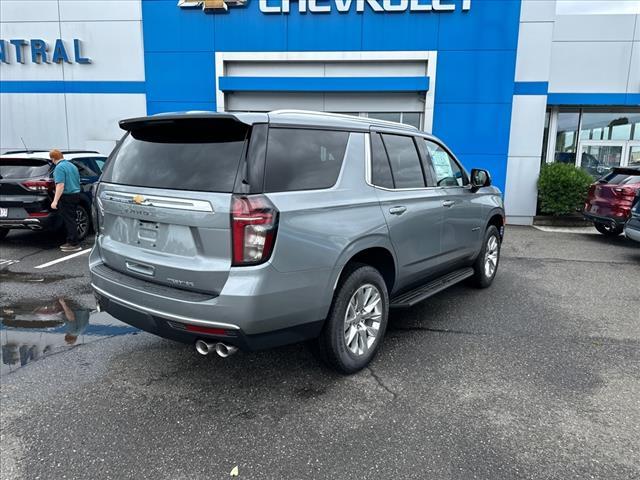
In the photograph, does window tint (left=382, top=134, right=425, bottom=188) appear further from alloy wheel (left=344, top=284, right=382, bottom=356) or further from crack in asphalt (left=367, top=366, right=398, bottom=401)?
crack in asphalt (left=367, top=366, right=398, bottom=401)

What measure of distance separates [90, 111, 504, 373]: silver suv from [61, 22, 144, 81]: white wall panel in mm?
11131

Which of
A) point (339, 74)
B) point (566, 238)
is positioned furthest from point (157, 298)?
point (339, 74)

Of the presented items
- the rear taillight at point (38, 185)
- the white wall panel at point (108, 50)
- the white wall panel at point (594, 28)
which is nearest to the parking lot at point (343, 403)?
the rear taillight at point (38, 185)

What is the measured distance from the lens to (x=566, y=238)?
10.5 m

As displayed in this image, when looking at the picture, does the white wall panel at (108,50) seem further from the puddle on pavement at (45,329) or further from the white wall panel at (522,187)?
the white wall panel at (522,187)

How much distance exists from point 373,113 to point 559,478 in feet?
37.8

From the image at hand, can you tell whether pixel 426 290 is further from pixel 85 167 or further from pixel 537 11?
pixel 537 11

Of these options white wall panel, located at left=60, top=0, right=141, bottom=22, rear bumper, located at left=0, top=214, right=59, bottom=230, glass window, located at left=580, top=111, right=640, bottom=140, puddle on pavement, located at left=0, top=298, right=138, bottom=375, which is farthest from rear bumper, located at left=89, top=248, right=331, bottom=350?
glass window, located at left=580, top=111, right=640, bottom=140

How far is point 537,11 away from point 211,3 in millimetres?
8491

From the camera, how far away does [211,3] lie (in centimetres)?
1254

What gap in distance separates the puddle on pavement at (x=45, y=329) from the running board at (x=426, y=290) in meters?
2.57

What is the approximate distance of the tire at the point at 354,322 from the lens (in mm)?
3359

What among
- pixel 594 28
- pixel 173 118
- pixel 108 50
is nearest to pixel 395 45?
pixel 594 28

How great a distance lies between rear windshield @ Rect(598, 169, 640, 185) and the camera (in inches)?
371
